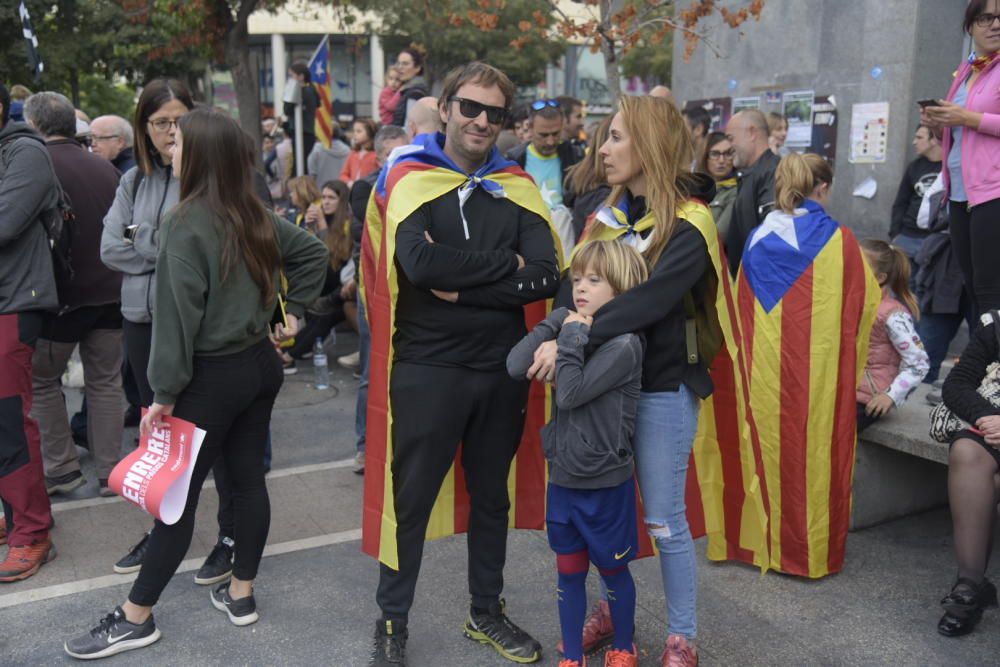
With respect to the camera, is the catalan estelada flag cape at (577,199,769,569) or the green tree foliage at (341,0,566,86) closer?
the catalan estelada flag cape at (577,199,769,569)

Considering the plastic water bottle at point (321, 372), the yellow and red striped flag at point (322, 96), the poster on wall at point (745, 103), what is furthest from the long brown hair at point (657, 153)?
the yellow and red striped flag at point (322, 96)

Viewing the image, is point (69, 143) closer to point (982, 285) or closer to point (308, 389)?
point (308, 389)

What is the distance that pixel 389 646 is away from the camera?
3.21 meters

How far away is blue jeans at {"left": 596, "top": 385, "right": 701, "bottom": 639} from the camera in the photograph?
3.07 metres

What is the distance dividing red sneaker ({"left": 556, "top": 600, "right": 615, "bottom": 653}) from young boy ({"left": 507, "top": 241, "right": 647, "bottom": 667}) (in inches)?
10.5

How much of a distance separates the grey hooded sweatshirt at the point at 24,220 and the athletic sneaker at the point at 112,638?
1.44 meters

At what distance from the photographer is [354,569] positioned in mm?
4074

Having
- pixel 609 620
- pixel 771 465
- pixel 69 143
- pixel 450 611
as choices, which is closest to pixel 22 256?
pixel 69 143

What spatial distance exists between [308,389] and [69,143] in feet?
9.97

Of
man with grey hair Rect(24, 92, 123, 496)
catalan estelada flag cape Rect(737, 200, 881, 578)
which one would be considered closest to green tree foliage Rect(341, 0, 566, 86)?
man with grey hair Rect(24, 92, 123, 496)

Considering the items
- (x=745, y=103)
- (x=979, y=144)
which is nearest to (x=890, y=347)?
(x=979, y=144)

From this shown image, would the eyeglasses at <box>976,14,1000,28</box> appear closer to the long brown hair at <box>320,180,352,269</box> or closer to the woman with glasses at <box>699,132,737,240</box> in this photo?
the woman with glasses at <box>699,132,737,240</box>

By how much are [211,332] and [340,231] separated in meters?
4.67

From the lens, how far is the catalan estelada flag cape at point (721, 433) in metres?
3.16
